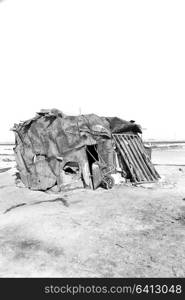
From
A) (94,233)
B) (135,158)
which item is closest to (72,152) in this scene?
(135,158)

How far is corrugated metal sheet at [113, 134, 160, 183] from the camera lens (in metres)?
14.6

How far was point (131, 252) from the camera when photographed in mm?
6598

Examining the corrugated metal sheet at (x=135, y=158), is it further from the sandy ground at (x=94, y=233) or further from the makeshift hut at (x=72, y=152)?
the sandy ground at (x=94, y=233)

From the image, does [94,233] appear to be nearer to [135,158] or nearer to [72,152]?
[72,152]

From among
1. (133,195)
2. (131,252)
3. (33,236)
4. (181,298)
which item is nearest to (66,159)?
(133,195)

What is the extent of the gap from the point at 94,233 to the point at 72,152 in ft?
20.3

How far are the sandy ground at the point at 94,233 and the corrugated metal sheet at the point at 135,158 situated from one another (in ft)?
5.27

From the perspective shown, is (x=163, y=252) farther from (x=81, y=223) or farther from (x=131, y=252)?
(x=81, y=223)

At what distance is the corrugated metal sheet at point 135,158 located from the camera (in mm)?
14617

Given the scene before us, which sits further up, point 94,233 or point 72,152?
point 72,152

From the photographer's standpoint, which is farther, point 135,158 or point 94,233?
point 135,158

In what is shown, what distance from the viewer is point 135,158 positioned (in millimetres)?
15422

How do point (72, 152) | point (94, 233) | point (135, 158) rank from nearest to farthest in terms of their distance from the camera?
point (94, 233), point (72, 152), point (135, 158)

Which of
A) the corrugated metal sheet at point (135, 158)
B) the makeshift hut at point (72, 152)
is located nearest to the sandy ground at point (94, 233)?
the makeshift hut at point (72, 152)
